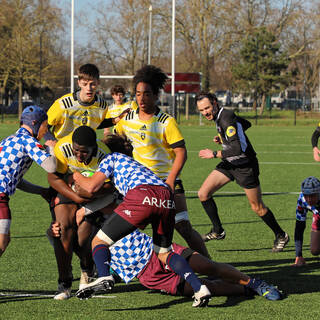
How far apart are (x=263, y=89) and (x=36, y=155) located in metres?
49.0

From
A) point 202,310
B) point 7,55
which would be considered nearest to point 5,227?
point 202,310

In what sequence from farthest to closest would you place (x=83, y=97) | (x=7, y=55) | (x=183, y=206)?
(x=7, y=55) < (x=83, y=97) < (x=183, y=206)

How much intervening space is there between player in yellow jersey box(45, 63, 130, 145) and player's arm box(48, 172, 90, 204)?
5.70 feet

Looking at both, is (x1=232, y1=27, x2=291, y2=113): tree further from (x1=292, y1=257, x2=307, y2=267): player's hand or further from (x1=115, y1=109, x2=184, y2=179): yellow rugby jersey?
(x1=115, y1=109, x2=184, y2=179): yellow rugby jersey

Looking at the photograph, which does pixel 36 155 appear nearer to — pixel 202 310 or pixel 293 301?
pixel 202 310

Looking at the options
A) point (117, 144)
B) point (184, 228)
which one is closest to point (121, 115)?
point (117, 144)

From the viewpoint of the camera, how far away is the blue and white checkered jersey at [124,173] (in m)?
5.34

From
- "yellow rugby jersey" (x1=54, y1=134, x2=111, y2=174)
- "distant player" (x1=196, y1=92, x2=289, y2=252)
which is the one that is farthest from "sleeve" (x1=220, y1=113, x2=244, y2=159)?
"yellow rugby jersey" (x1=54, y1=134, x2=111, y2=174)

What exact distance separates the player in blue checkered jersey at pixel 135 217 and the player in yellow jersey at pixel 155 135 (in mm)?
983

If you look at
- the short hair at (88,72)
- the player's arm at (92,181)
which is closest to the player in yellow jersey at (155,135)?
the short hair at (88,72)

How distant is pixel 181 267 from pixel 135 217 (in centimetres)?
58

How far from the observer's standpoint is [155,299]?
5930 millimetres

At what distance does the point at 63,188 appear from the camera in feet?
19.0

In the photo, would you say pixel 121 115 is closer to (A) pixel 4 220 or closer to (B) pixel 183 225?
(B) pixel 183 225
